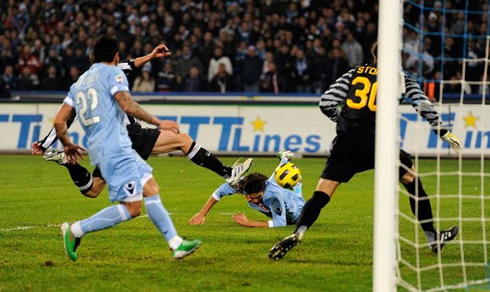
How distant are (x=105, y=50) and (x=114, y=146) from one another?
84 cm

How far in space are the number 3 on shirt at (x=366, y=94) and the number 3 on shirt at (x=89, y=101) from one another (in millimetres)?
2368

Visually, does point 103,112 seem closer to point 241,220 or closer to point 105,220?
point 105,220

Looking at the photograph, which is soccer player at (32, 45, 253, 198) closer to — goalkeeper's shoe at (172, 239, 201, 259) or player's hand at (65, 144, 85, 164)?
player's hand at (65, 144, 85, 164)

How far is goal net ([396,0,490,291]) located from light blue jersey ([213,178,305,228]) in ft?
4.21

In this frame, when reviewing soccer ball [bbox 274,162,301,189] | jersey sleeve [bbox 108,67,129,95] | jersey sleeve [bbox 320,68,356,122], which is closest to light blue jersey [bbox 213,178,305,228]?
soccer ball [bbox 274,162,301,189]

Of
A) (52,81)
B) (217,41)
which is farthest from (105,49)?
(52,81)

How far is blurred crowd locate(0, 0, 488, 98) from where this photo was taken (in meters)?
23.0

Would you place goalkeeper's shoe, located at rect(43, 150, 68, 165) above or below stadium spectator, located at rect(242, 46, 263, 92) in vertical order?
above

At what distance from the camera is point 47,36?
26.7 metres

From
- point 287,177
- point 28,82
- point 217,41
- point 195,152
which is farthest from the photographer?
point 28,82

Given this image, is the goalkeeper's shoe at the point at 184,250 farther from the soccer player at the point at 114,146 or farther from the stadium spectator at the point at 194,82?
the stadium spectator at the point at 194,82

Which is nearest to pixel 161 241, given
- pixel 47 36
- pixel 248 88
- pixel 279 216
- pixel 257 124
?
pixel 279 216

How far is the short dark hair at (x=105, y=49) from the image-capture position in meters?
7.86

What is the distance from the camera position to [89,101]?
7770mm
